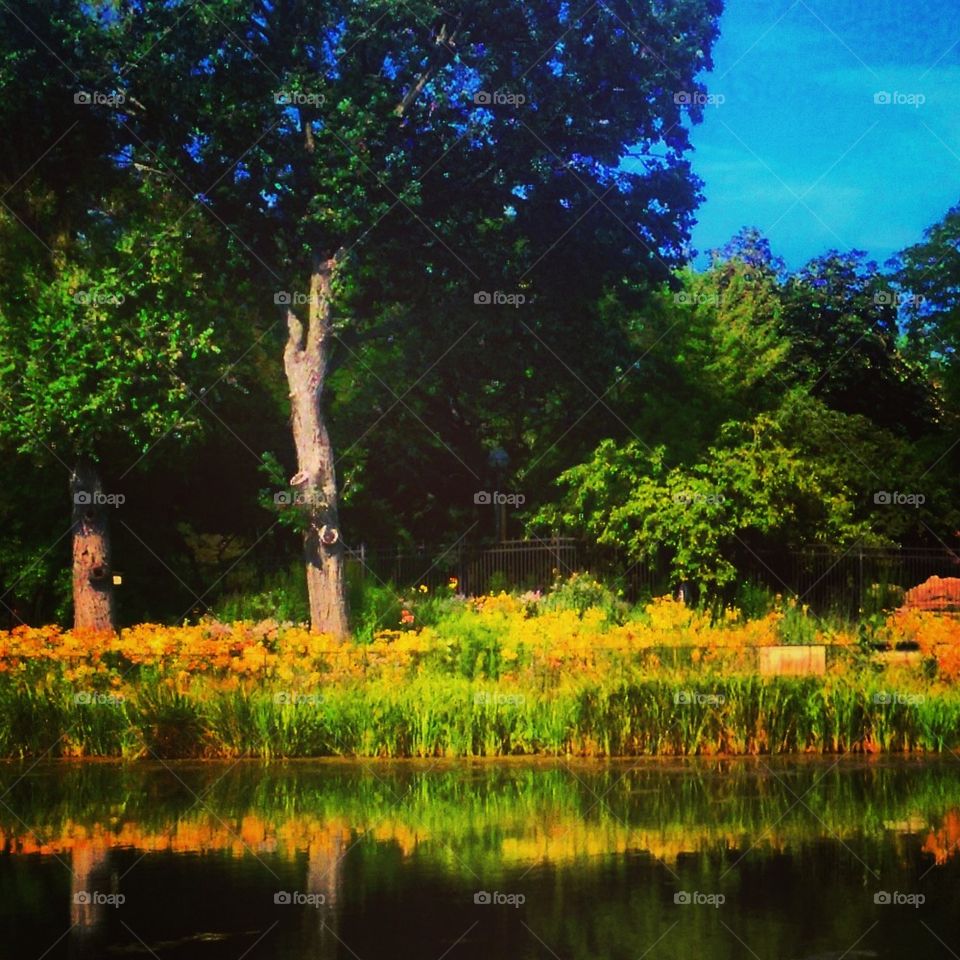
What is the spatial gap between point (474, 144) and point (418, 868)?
61.5ft

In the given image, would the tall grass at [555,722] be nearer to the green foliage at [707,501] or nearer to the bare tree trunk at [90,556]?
the bare tree trunk at [90,556]

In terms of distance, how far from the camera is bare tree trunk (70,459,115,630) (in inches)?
1030

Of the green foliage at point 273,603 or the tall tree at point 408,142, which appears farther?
the green foliage at point 273,603

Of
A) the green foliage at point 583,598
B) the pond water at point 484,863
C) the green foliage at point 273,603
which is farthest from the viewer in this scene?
the green foliage at point 273,603

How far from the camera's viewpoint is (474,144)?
84.4 ft

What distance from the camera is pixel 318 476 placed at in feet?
83.5

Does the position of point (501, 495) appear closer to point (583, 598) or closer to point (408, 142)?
point (583, 598)

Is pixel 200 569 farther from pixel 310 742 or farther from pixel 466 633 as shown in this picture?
pixel 310 742

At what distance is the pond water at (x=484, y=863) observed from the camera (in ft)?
23.9

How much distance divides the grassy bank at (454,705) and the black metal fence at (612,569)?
39.4 ft

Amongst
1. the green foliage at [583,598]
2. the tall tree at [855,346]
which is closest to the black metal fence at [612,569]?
the green foliage at [583,598]

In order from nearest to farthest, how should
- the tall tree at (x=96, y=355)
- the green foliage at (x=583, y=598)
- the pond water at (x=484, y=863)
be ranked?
the pond water at (x=484, y=863)
the tall tree at (x=96, y=355)
the green foliage at (x=583, y=598)

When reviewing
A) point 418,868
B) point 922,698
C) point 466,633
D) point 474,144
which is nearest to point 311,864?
point 418,868

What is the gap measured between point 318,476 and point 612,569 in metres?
7.46
